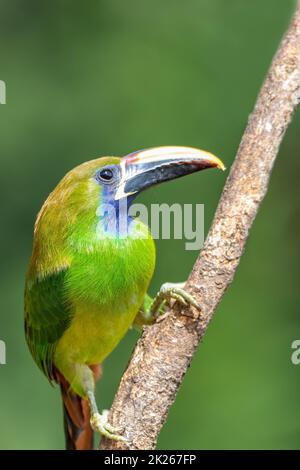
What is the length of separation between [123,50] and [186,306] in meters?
3.15

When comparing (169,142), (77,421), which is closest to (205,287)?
(77,421)

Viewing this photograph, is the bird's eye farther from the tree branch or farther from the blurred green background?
the blurred green background

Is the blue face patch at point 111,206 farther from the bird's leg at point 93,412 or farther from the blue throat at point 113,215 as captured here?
the bird's leg at point 93,412

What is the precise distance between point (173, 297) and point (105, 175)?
25.8 inches

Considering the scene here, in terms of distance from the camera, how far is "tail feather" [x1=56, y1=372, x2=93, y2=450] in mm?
4191

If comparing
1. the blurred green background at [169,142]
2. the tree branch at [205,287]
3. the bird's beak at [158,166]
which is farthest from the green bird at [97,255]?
the blurred green background at [169,142]

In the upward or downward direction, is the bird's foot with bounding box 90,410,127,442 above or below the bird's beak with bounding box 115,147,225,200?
below

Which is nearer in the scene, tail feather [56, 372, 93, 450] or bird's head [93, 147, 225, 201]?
bird's head [93, 147, 225, 201]

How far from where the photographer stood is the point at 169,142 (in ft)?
18.6

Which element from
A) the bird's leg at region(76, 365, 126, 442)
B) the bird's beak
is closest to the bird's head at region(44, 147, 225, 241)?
the bird's beak

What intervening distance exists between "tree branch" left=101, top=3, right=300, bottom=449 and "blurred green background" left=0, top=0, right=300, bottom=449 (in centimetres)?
150

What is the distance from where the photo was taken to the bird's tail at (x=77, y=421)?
13.7 feet

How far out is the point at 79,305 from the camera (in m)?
3.75

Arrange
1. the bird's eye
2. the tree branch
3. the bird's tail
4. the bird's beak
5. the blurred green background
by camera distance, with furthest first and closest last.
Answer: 1. the blurred green background
2. the bird's tail
3. the bird's eye
4. the bird's beak
5. the tree branch
